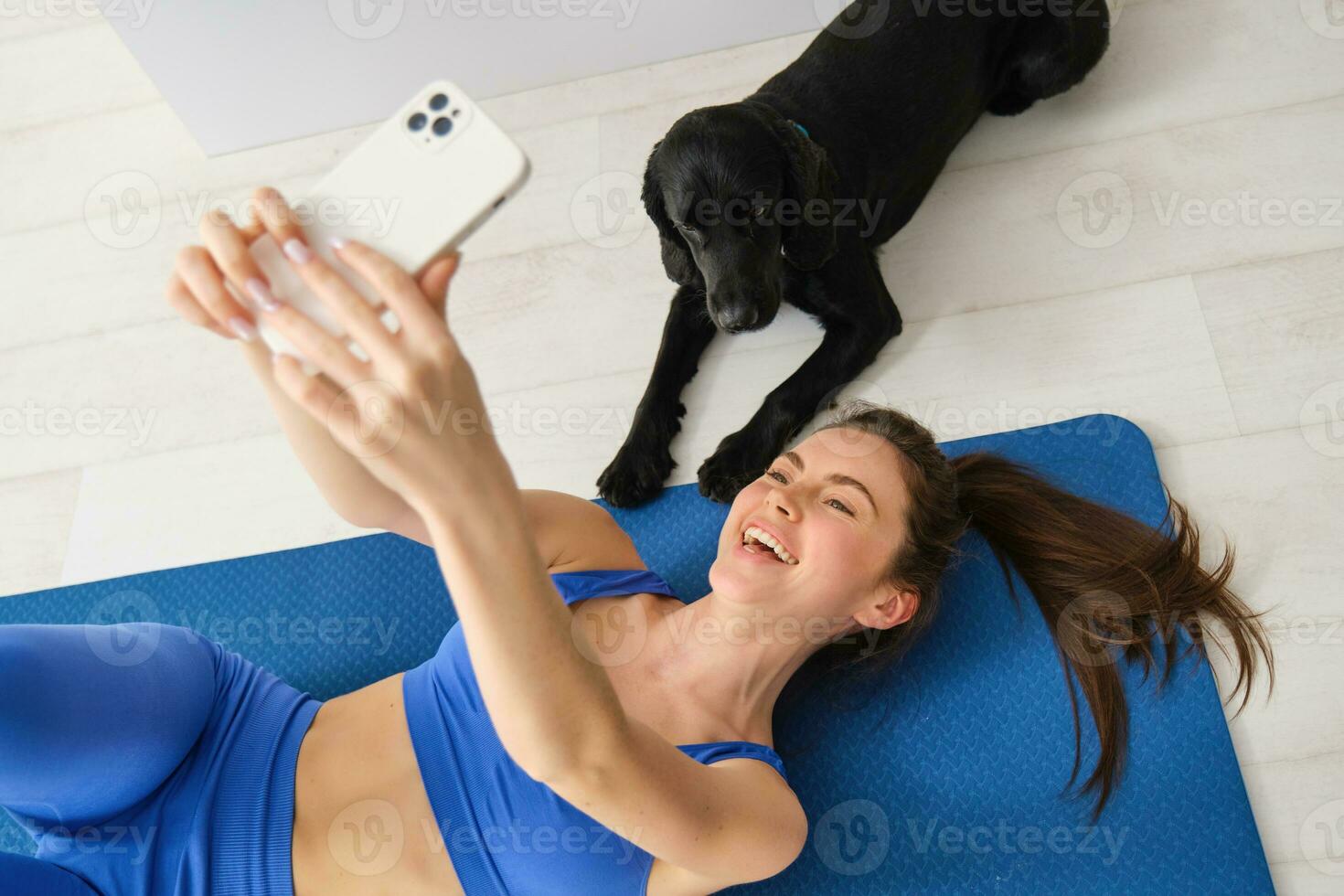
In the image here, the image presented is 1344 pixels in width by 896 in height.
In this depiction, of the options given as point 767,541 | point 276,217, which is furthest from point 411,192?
point 767,541

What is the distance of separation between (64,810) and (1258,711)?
1585mm

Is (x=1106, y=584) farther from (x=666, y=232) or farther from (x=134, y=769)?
(x=134, y=769)

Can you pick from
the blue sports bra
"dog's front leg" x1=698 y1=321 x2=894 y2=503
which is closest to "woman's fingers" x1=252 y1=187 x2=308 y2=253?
the blue sports bra

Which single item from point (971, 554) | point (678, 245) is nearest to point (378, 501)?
point (678, 245)

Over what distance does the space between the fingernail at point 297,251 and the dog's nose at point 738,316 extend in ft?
3.02

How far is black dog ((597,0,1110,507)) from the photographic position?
1510 millimetres

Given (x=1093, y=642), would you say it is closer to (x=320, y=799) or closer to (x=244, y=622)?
(x=320, y=799)

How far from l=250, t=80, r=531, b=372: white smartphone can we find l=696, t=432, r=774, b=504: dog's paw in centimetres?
93

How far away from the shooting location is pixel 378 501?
41.6 inches

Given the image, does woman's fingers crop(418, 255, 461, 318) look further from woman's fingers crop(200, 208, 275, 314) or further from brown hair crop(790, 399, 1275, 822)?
brown hair crop(790, 399, 1275, 822)

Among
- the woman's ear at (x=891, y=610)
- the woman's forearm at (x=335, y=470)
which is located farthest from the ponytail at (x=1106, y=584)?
the woman's forearm at (x=335, y=470)

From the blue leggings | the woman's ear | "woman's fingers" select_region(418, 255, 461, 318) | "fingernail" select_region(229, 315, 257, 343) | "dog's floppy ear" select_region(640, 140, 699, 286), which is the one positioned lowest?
the woman's ear

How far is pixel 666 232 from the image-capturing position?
1.63 m

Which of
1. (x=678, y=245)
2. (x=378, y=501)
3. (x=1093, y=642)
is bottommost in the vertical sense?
(x=1093, y=642)
